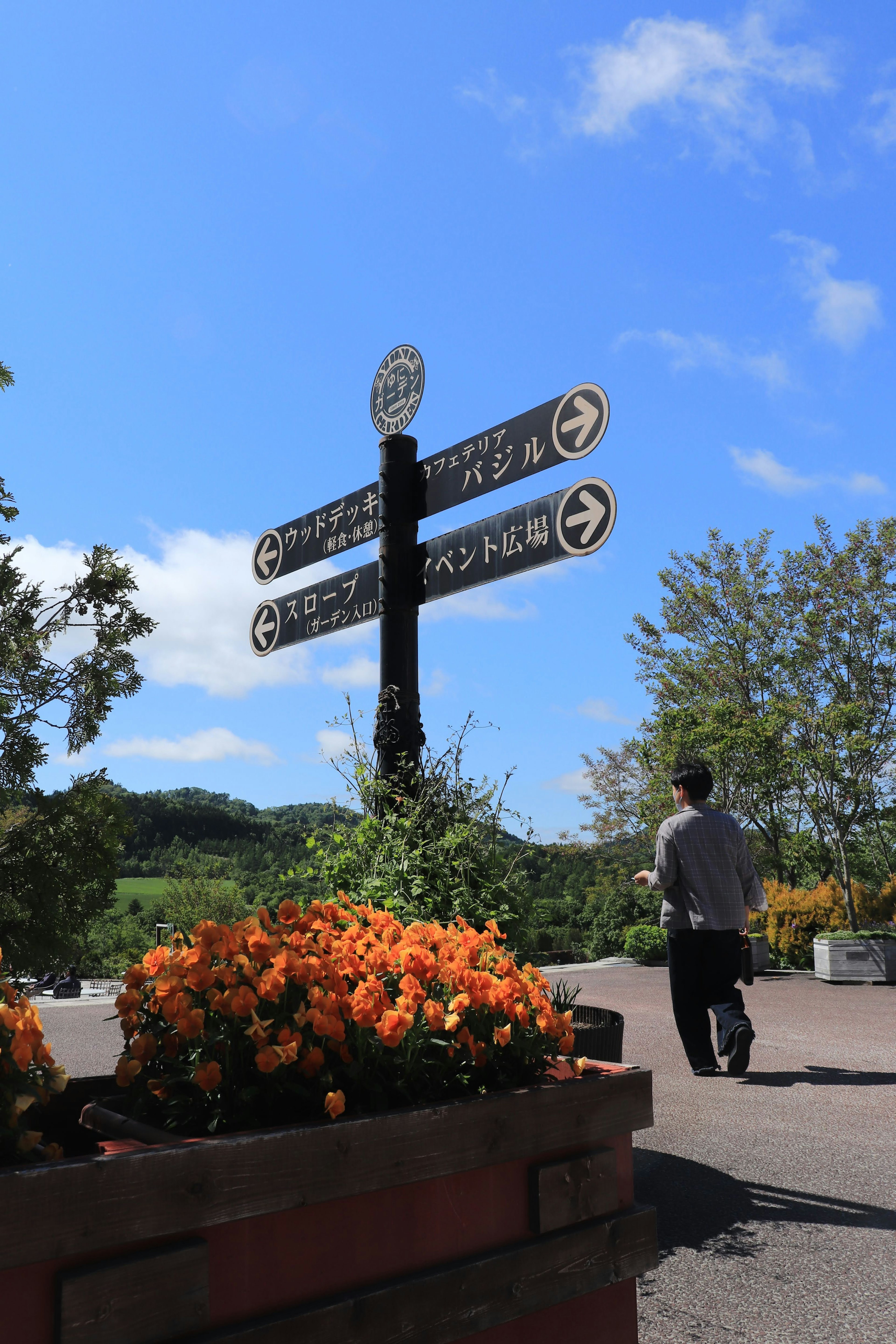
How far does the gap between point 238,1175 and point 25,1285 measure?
333 mm

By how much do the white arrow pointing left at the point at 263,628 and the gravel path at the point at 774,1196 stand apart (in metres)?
3.25

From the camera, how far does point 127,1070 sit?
1.87 meters

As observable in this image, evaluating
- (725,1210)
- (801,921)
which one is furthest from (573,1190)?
(801,921)

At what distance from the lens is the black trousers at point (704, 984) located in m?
5.10

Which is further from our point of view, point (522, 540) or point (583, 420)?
point (522, 540)

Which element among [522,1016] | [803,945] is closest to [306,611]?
[522,1016]

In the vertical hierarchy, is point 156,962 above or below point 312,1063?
above

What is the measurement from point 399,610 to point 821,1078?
380 cm

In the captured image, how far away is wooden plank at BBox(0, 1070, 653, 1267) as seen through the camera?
1.36 metres

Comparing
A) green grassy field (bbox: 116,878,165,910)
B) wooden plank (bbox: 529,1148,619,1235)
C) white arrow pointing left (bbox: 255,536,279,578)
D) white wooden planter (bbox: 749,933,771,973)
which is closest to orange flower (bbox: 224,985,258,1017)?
wooden plank (bbox: 529,1148,619,1235)

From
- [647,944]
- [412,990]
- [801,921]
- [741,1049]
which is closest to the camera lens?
[412,990]

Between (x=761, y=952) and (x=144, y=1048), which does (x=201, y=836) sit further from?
(x=144, y=1048)

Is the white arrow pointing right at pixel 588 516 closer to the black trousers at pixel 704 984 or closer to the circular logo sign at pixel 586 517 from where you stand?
the circular logo sign at pixel 586 517

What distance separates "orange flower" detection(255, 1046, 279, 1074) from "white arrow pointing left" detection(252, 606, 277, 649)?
3776 millimetres
